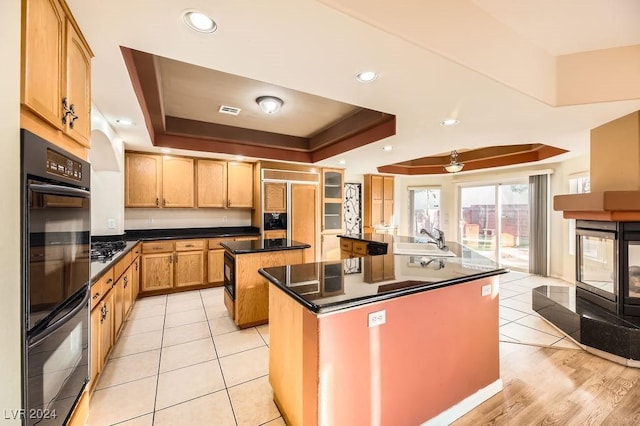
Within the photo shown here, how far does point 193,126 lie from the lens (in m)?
4.09

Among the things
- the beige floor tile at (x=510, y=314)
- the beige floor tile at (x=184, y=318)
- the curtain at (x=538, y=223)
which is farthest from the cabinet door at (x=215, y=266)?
the curtain at (x=538, y=223)

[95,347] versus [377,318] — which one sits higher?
[377,318]

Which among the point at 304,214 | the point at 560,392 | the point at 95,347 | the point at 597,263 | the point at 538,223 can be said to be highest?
the point at 304,214

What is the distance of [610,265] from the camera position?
290cm

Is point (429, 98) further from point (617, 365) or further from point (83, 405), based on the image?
point (83, 405)

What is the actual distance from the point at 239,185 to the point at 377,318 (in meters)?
4.16

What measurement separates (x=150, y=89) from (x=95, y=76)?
0.71m

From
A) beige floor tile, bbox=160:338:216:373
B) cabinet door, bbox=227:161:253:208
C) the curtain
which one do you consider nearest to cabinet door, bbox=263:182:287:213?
cabinet door, bbox=227:161:253:208

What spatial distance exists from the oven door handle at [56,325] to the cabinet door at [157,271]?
2889 millimetres

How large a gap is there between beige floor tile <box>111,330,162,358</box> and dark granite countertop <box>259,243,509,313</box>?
1734 mm

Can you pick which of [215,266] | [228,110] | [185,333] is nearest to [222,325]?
[185,333]

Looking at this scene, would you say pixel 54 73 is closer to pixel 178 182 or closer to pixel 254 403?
pixel 254 403

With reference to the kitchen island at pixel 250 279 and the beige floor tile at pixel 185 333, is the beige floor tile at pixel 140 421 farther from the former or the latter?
the kitchen island at pixel 250 279

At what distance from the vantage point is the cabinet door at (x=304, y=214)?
528cm
